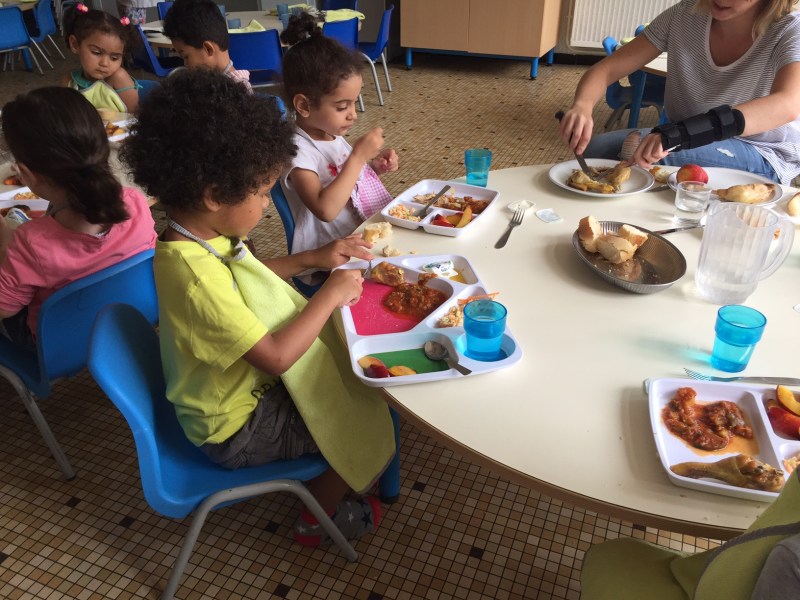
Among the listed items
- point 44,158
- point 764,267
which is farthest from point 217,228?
point 764,267

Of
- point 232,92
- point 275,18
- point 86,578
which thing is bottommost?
point 86,578

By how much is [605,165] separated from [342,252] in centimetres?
85

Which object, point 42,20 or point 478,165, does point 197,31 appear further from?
point 42,20

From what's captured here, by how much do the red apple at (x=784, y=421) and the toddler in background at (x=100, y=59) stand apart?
8.17 ft

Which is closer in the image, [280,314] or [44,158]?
[280,314]

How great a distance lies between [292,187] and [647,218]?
90cm

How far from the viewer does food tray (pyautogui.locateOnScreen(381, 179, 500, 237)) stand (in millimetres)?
1366

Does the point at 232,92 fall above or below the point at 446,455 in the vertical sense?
above

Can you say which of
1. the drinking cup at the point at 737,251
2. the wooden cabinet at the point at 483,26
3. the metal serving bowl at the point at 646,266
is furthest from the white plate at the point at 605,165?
the wooden cabinet at the point at 483,26

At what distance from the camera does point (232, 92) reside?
108 centimetres

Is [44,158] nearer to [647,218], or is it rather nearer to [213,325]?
[213,325]

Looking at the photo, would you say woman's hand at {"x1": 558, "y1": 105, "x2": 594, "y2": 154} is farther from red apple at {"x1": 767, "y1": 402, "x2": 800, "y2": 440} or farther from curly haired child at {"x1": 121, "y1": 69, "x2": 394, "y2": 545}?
red apple at {"x1": 767, "y1": 402, "x2": 800, "y2": 440}

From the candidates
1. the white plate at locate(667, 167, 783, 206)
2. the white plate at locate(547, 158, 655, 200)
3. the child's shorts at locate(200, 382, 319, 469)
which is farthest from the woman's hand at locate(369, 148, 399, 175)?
the child's shorts at locate(200, 382, 319, 469)

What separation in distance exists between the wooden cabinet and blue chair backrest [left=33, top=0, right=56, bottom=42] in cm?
322
